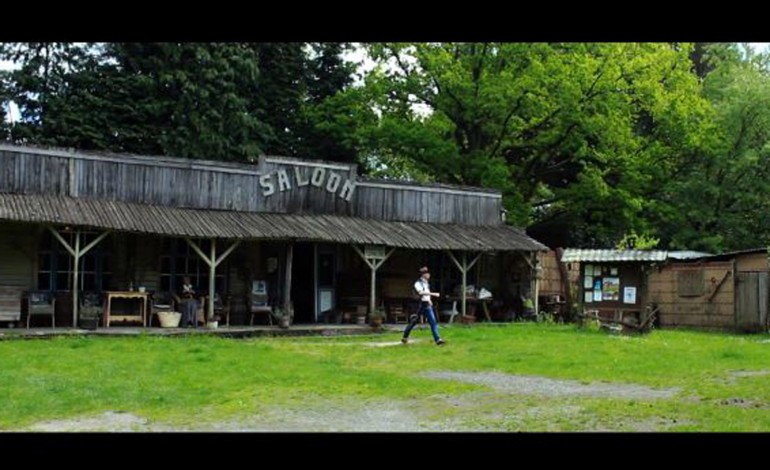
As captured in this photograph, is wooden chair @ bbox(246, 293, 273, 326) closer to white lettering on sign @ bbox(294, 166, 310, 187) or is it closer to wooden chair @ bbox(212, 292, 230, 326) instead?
wooden chair @ bbox(212, 292, 230, 326)

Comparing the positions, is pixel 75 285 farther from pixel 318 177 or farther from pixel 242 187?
pixel 318 177

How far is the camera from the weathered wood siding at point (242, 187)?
19.9 m

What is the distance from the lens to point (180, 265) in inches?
859

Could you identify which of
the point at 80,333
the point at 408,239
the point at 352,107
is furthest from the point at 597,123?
the point at 80,333

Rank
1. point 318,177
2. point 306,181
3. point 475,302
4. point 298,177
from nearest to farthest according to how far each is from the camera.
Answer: point 298,177
point 306,181
point 318,177
point 475,302

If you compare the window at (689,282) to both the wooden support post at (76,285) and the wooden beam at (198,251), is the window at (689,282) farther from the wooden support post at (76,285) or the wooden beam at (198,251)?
the wooden support post at (76,285)

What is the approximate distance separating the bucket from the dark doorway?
4.62 meters

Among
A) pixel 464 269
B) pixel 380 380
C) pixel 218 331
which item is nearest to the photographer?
pixel 380 380

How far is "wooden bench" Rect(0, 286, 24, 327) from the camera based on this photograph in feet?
60.8

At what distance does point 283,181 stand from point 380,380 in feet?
40.6

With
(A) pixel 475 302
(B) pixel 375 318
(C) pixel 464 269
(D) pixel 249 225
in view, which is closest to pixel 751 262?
(A) pixel 475 302

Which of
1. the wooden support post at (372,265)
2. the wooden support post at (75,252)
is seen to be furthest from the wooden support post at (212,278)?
the wooden support post at (372,265)
